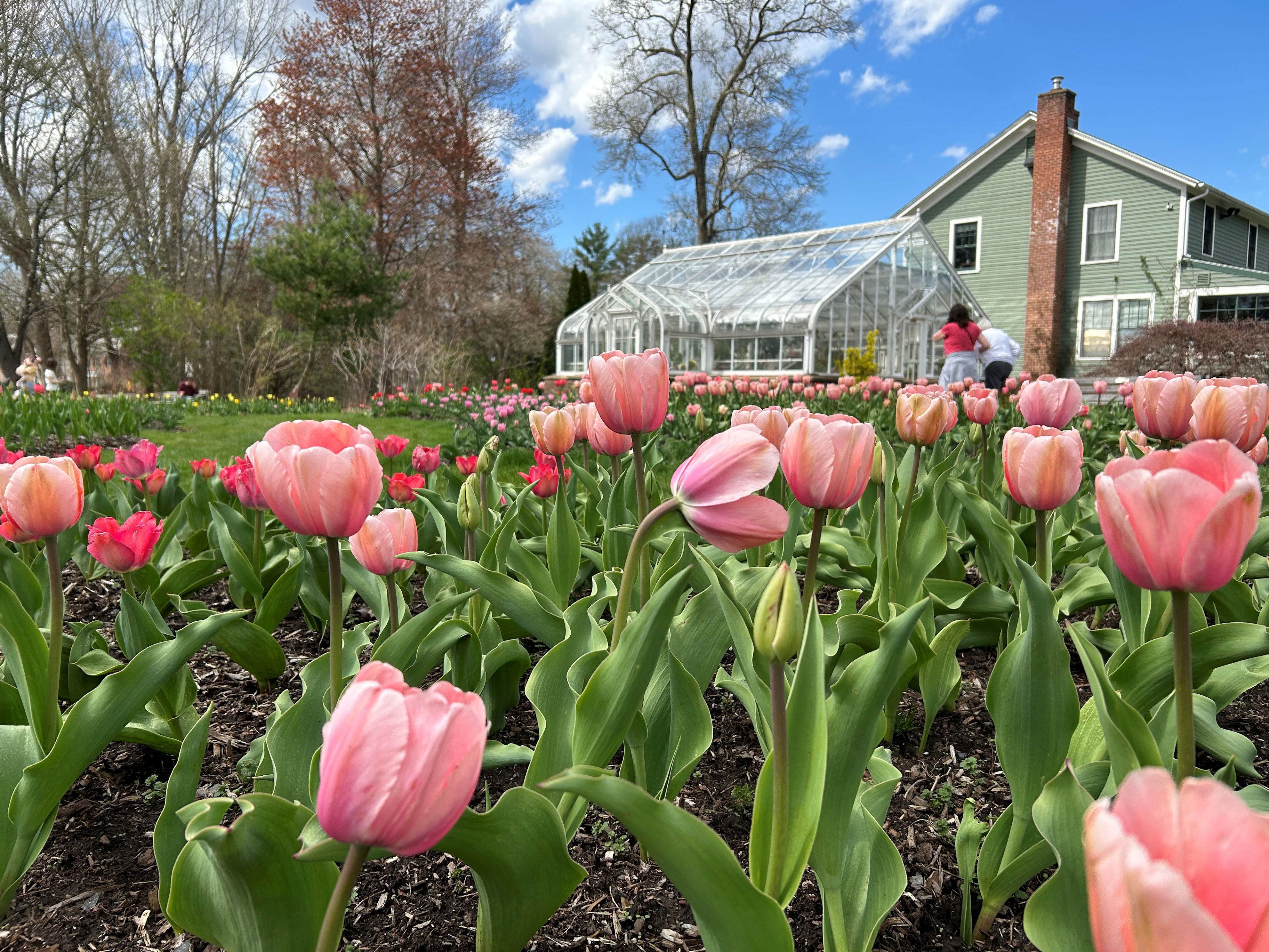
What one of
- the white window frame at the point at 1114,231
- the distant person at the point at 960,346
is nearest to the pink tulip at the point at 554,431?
the distant person at the point at 960,346

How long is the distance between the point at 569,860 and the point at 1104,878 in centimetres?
66

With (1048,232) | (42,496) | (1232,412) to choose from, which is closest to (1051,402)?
(1232,412)

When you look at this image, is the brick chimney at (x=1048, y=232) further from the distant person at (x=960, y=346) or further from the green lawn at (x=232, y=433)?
the green lawn at (x=232, y=433)

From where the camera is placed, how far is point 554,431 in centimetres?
188

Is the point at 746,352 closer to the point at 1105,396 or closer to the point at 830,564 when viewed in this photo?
the point at 1105,396

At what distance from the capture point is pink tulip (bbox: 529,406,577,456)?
1.87 m

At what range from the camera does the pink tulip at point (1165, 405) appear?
167cm

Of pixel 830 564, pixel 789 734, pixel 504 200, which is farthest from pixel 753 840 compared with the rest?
pixel 504 200

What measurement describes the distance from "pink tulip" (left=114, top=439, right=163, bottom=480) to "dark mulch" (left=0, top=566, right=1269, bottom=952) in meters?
1.16

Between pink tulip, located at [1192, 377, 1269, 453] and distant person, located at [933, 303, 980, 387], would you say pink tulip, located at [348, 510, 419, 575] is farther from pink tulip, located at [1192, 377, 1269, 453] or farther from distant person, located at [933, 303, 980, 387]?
distant person, located at [933, 303, 980, 387]

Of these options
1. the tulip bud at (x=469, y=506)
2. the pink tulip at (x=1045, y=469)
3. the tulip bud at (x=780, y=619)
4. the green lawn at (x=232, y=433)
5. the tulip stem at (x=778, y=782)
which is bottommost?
the green lawn at (x=232, y=433)

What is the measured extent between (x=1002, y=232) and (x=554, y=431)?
2119cm

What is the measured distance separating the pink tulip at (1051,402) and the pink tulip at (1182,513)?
4.24 ft

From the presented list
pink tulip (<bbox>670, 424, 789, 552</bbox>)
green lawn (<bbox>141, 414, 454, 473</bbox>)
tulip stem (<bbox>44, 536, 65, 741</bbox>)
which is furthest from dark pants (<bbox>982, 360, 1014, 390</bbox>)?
tulip stem (<bbox>44, 536, 65, 741</bbox>)
